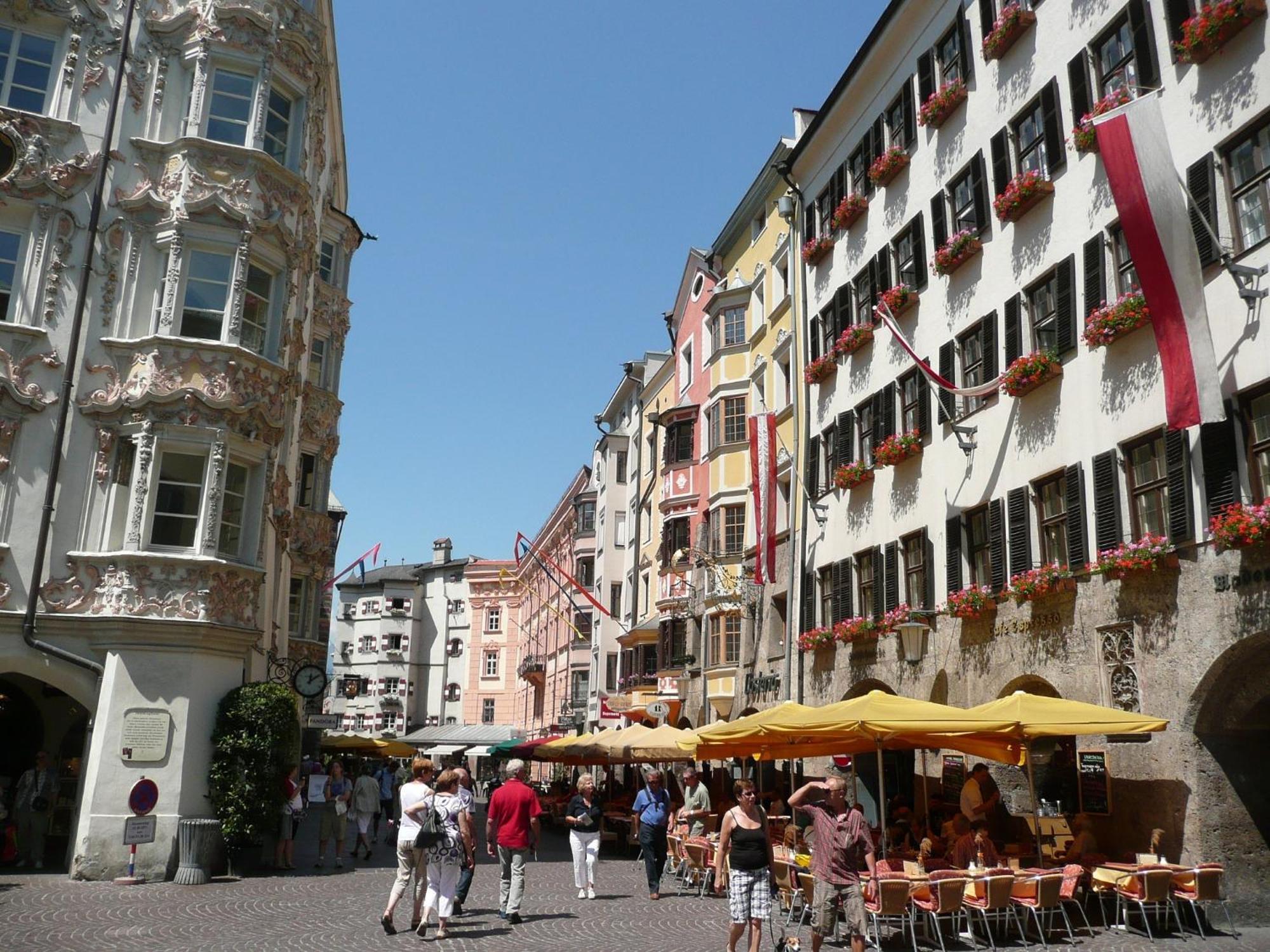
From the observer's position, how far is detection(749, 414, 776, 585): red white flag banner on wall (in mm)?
29656

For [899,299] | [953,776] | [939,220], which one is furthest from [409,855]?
[939,220]

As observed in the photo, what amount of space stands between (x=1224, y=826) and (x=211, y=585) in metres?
15.8

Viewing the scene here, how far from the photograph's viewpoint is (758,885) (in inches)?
449

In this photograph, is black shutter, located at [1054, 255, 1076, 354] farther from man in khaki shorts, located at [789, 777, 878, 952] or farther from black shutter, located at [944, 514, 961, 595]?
man in khaki shorts, located at [789, 777, 878, 952]

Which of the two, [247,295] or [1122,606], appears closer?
[1122,606]

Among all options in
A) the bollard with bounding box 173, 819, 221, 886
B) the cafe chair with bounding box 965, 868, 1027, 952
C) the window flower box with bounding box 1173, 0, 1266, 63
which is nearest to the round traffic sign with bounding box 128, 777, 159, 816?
the bollard with bounding box 173, 819, 221, 886

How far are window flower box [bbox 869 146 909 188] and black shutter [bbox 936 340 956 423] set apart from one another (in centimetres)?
498

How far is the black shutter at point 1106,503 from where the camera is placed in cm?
1612

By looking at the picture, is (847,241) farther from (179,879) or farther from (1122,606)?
(179,879)

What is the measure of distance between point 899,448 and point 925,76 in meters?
8.14

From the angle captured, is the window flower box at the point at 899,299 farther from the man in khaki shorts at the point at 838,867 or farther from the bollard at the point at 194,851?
the bollard at the point at 194,851

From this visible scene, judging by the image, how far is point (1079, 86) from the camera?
18.0m

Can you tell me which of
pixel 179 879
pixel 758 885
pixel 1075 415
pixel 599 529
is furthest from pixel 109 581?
pixel 599 529

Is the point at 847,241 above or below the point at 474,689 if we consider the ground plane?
above
